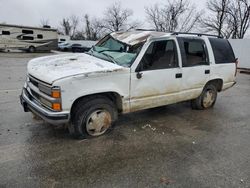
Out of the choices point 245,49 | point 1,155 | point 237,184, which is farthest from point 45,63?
point 245,49

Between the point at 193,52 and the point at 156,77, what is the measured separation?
4.55 feet

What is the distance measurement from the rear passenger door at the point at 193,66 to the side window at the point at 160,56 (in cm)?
24

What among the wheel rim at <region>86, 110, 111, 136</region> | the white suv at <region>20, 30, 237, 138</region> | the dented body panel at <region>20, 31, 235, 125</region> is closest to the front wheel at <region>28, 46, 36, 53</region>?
the white suv at <region>20, 30, 237, 138</region>

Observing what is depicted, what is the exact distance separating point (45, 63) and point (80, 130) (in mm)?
1379

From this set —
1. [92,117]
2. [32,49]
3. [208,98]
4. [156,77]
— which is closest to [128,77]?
[156,77]

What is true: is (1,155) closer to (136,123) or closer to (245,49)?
(136,123)

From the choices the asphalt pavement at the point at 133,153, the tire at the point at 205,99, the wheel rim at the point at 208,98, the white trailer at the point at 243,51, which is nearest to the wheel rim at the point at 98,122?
the asphalt pavement at the point at 133,153

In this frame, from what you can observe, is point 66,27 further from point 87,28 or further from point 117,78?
point 117,78

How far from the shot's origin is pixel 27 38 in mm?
30297

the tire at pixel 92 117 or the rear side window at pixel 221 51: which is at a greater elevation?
the rear side window at pixel 221 51

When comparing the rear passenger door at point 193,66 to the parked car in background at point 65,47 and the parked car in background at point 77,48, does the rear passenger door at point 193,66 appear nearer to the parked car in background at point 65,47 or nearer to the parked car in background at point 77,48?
the parked car in background at point 77,48

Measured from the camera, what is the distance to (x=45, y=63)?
450 centimetres

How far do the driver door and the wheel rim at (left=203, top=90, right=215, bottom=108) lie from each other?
4.15ft

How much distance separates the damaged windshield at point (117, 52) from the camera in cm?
454
